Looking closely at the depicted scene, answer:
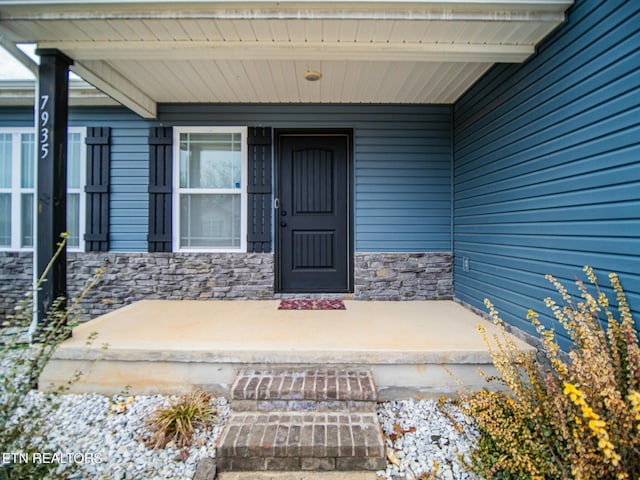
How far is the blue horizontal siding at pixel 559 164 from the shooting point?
1.88 meters

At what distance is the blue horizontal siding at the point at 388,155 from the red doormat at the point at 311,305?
712 mm

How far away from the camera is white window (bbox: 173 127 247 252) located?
13.4 feet

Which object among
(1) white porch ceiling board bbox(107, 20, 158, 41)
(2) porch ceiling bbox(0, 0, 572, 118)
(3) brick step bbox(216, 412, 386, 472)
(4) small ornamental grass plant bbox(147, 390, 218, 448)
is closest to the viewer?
(3) brick step bbox(216, 412, 386, 472)

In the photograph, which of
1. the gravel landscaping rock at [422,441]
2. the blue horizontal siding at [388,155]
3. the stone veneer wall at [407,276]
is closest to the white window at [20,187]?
the blue horizontal siding at [388,155]

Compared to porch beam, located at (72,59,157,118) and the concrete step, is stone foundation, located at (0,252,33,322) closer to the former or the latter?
porch beam, located at (72,59,157,118)

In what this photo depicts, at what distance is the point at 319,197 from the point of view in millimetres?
4117

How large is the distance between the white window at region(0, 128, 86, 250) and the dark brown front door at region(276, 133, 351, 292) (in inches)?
94.4

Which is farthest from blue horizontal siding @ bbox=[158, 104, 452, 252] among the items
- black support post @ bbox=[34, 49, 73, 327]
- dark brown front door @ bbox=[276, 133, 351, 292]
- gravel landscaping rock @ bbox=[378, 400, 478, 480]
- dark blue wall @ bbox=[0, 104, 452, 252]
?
gravel landscaping rock @ bbox=[378, 400, 478, 480]

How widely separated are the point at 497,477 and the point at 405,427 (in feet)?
1.83

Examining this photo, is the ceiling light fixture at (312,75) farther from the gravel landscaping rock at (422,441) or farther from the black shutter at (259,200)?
the gravel landscaping rock at (422,441)

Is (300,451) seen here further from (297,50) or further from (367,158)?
(367,158)

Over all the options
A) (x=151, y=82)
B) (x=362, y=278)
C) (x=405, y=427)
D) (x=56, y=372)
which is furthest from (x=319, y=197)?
(x=56, y=372)

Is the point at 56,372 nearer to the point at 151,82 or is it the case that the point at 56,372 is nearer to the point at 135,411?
the point at 135,411

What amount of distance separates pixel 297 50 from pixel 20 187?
12.4 ft
